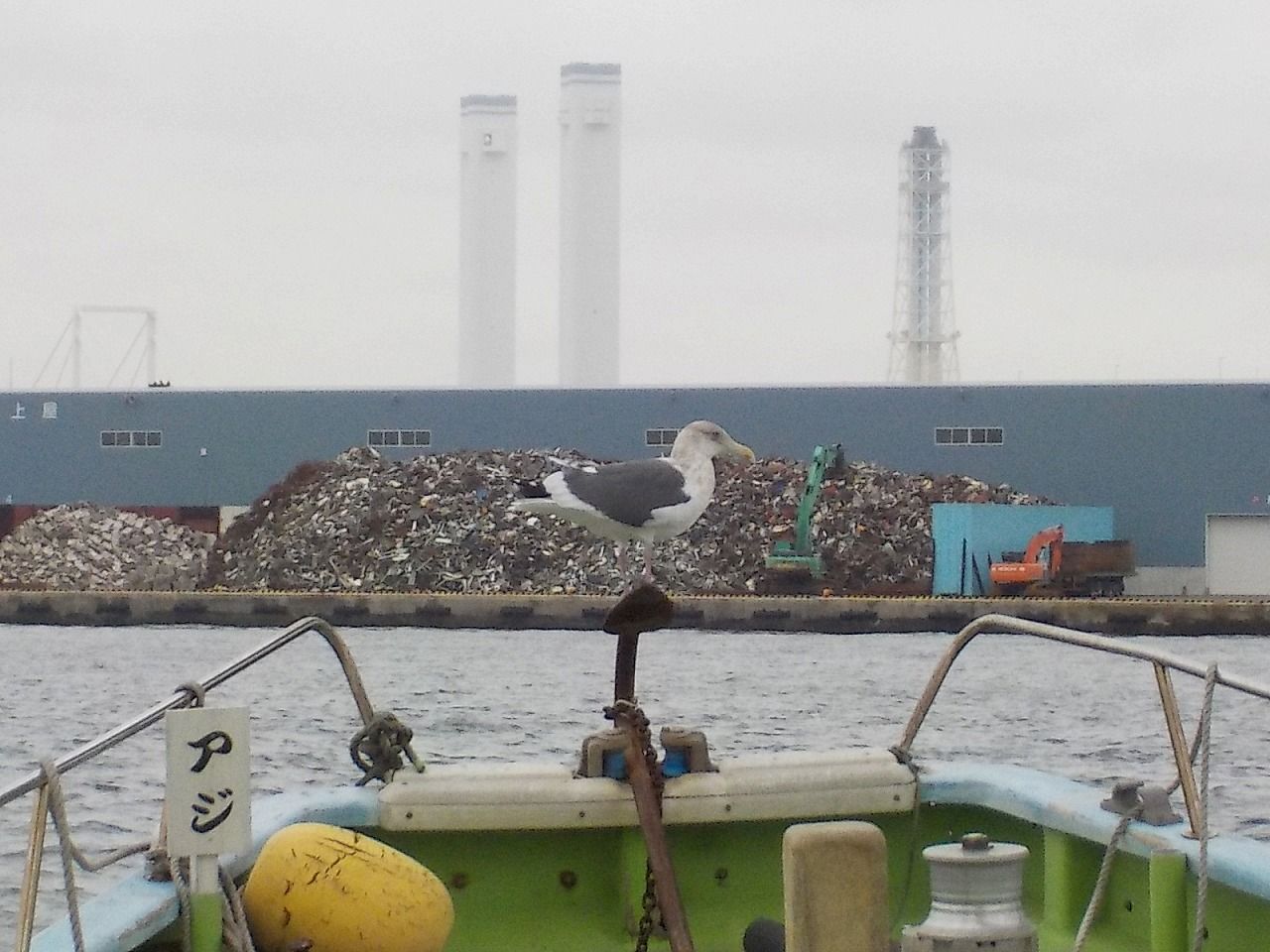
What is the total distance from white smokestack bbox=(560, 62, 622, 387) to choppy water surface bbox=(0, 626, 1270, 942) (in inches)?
1889

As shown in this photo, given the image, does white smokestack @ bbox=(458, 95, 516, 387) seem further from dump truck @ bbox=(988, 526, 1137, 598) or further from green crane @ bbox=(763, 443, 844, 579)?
dump truck @ bbox=(988, 526, 1137, 598)

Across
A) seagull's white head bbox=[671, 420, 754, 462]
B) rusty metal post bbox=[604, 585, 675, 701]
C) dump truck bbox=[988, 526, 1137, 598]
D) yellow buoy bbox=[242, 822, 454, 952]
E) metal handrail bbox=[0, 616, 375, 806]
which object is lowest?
dump truck bbox=[988, 526, 1137, 598]

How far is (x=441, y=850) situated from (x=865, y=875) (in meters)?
2.84

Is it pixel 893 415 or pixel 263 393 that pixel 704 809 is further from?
pixel 263 393

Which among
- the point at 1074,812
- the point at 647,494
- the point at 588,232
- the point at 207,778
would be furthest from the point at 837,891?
the point at 588,232

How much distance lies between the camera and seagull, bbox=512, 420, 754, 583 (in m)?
6.44

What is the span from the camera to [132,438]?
56469 mm

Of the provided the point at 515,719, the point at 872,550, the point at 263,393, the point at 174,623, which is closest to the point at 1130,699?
the point at 515,719

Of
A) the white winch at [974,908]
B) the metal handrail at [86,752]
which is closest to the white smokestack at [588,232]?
the metal handrail at [86,752]

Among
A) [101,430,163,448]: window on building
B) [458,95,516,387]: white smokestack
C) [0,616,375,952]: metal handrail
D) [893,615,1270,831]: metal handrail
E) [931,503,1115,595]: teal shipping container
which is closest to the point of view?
[0,616,375,952]: metal handrail

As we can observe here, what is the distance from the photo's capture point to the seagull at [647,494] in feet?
21.1

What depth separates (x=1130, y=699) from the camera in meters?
29.5

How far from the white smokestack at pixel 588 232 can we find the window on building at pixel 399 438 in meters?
35.7

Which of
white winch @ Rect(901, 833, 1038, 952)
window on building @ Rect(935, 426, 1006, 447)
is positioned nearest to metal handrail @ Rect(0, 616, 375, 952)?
white winch @ Rect(901, 833, 1038, 952)
